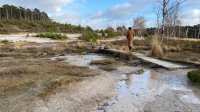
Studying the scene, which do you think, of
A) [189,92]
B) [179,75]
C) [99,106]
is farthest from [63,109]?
[179,75]

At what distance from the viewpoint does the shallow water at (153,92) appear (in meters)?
8.30

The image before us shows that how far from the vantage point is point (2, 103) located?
27.5 feet

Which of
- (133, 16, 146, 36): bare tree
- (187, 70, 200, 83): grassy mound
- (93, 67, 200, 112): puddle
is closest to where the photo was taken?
(93, 67, 200, 112): puddle

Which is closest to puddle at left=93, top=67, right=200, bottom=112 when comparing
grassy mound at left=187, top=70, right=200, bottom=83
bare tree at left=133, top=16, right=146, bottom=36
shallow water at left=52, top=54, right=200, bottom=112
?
shallow water at left=52, top=54, right=200, bottom=112

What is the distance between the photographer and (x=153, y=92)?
10008 mm

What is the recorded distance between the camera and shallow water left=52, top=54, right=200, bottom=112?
327 inches

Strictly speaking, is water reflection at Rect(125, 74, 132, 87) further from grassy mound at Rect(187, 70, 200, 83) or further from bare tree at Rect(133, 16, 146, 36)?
bare tree at Rect(133, 16, 146, 36)

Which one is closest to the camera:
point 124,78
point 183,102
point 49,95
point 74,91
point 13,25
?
point 183,102

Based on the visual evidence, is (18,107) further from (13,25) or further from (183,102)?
(13,25)

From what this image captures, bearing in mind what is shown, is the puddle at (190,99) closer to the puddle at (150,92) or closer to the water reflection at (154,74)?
the puddle at (150,92)

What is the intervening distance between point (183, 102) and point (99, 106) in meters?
2.06

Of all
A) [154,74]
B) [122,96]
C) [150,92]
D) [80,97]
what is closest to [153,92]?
[150,92]

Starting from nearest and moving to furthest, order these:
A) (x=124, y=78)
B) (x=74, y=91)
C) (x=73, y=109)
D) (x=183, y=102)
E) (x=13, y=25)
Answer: (x=73, y=109)
(x=183, y=102)
(x=74, y=91)
(x=124, y=78)
(x=13, y=25)

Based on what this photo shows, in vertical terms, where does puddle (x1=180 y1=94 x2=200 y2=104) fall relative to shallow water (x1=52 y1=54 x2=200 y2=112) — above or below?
below
